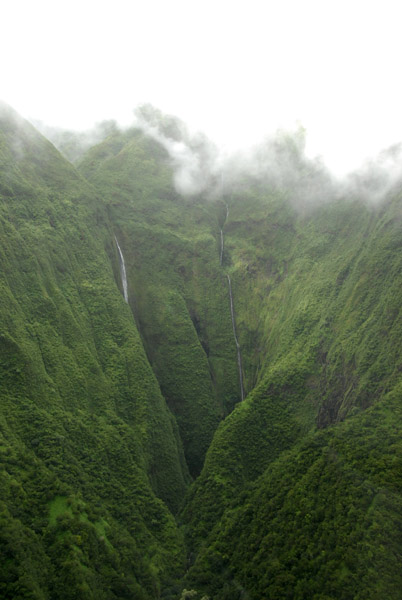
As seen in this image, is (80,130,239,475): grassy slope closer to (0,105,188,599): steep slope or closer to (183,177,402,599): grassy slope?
(183,177,402,599): grassy slope

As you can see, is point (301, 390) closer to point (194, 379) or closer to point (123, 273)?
point (194, 379)

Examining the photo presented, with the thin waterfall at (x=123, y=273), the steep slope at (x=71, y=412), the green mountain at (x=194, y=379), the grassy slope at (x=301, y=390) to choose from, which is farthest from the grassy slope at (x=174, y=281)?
the steep slope at (x=71, y=412)

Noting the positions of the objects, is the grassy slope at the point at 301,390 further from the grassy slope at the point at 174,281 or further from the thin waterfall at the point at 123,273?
the thin waterfall at the point at 123,273

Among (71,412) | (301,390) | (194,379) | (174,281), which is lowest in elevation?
Result: (71,412)

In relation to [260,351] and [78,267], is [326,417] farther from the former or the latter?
[78,267]

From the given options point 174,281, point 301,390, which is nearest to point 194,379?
point 301,390

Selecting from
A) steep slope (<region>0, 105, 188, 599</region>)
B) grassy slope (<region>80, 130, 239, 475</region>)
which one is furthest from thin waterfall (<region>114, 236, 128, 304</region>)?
steep slope (<region>0, 105, 188, 599</region>)
